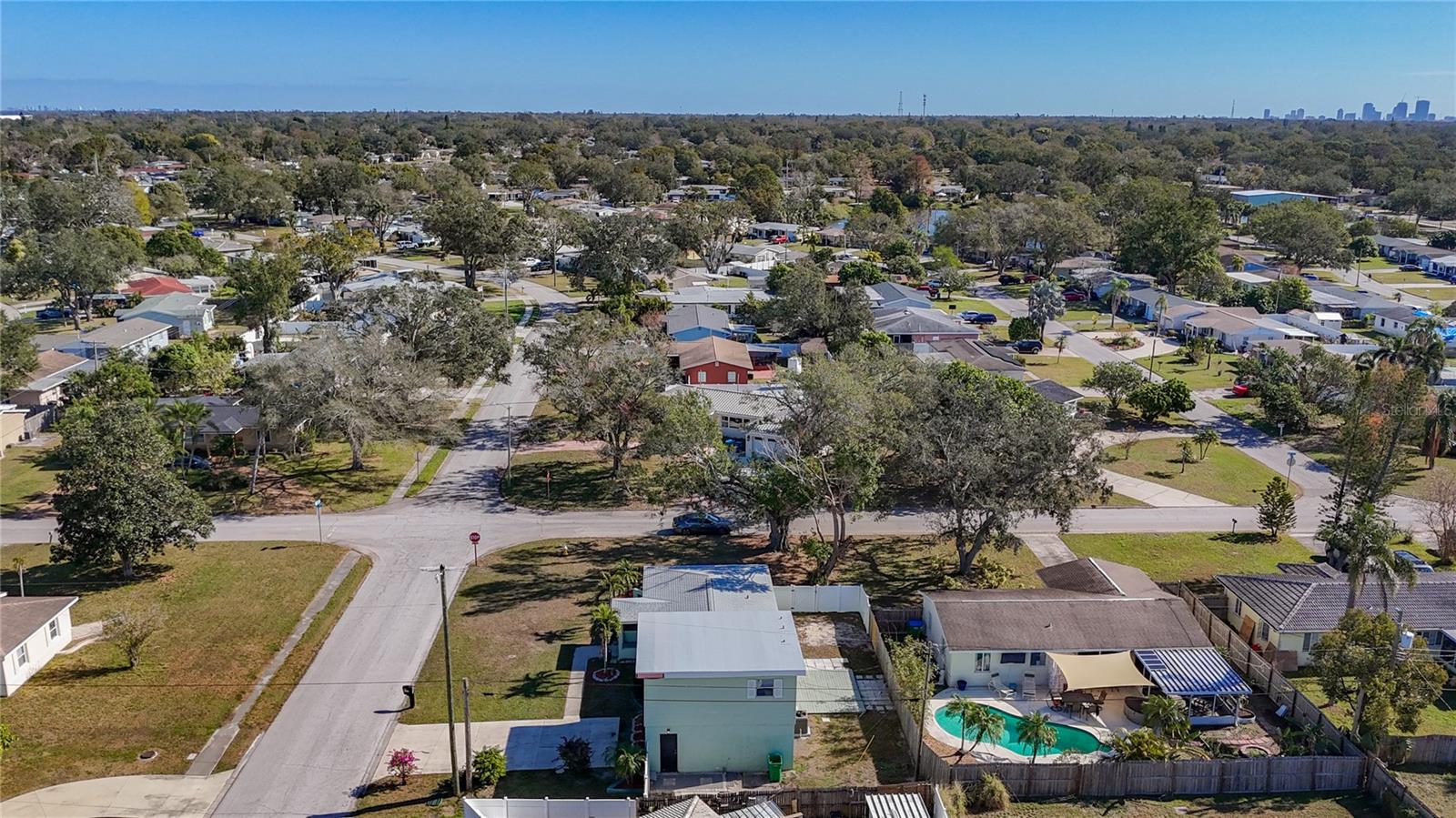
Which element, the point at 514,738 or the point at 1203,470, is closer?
the point at 514,738

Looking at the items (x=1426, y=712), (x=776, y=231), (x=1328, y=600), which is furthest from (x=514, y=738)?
(x=776, y=231)

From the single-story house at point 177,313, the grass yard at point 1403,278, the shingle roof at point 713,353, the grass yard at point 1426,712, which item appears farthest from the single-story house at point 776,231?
the grass yard at point 1426,712

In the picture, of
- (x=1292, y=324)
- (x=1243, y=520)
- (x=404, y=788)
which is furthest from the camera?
(x=1292, y=324)

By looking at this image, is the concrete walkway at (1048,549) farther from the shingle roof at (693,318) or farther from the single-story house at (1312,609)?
the shingle roof at (693,318)

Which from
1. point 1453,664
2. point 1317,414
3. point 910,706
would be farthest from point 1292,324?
point 910,706

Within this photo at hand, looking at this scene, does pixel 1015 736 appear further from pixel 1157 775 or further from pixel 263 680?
pixel 263 680

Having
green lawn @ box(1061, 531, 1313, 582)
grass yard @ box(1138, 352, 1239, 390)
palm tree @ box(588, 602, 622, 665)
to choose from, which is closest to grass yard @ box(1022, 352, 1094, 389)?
grass yard @ box(1138, 352, 1239, 390)

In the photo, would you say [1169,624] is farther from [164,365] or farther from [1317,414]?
[164,365]
